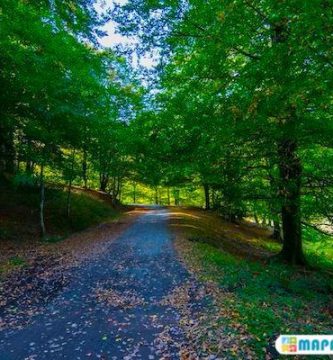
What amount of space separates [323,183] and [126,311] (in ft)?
25.6

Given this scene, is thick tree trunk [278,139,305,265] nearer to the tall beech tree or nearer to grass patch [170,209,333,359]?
the tall beech tree

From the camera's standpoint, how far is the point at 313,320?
23.2ft

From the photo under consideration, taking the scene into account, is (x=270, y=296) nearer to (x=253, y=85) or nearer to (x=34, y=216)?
(x=253, y=85)

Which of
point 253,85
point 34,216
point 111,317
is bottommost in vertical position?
point 111,317

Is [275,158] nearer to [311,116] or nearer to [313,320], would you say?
[311,116]

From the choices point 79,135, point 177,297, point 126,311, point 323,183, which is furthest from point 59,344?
point 79,135

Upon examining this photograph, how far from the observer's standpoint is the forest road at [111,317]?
609 centimetres

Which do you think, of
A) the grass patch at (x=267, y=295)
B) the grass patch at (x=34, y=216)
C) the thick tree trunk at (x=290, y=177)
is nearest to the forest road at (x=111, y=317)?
the grass patch at (x=267, y=295)

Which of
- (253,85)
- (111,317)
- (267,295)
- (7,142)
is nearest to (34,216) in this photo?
(7,142)

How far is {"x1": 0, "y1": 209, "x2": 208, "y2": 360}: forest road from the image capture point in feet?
20.0

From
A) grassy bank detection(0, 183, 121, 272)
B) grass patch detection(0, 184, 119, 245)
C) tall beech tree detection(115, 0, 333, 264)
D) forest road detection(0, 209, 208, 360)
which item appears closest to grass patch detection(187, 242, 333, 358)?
forest road detection(0, 209, 208, 360)

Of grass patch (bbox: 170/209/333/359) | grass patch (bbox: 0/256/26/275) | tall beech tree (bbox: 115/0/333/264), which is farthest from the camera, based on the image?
grass patch (bbox: 0/256/26/275)

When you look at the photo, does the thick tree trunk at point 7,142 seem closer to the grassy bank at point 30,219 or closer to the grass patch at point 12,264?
the grassy bank at point 30,219

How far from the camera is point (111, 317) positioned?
7523 mm
